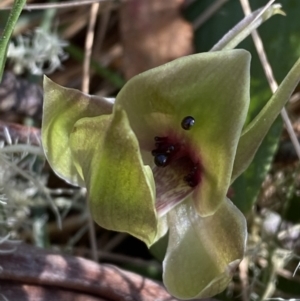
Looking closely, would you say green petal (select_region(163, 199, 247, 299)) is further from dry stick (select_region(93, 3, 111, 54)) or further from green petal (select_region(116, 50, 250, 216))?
dry stick (select_region(93, 3, 111, 54))

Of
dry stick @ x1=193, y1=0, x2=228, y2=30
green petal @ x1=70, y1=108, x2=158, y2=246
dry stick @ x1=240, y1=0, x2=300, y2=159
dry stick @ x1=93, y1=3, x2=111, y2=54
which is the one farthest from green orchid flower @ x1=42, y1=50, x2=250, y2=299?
dry stick @ x1=93, y1=3, x2=111, y2=54

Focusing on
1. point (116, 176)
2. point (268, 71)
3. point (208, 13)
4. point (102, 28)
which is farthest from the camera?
point (102, 28)

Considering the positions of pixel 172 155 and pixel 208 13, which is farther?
pixel 208 13

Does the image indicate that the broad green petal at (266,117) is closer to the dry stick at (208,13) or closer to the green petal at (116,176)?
the green petal at (116,176)

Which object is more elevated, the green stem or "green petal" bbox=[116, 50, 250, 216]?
the green stem

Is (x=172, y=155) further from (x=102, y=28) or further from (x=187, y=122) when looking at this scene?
(x=102, y=28)

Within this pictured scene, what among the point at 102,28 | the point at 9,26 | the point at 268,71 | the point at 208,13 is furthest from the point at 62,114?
the point at 102,28

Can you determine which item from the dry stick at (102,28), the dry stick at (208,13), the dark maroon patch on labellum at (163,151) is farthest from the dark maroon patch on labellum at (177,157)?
the dry stick at (102,28)
